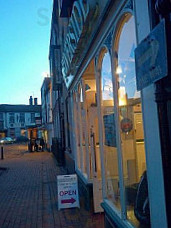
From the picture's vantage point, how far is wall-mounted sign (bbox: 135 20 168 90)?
1.68 meters

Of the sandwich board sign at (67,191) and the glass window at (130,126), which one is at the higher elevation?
the glass window at (130,126)

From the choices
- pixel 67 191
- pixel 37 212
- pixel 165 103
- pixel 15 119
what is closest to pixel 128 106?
pixel 165 103

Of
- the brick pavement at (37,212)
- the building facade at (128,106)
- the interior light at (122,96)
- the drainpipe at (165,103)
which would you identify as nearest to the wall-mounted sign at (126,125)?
the building facade at (128,106)

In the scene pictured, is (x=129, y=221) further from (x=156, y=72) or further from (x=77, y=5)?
(x=77, y=5)

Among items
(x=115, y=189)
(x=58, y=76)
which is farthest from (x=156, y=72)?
(x=58, y=76)

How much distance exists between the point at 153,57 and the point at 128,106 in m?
1.31

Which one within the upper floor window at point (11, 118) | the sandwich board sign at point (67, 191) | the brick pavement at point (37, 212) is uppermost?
the upper floor window at point (11, 118)

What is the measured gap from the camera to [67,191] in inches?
225

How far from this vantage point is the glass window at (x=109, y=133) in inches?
144

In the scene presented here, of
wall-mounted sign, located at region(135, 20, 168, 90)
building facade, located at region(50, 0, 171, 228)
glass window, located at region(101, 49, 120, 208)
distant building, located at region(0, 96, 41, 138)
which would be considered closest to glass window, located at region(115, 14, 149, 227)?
building facade, located at region(50, 0, 171, 228)

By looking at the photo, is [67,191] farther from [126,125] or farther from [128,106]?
[128,106]

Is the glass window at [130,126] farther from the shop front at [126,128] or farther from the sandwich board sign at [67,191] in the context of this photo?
the sandwich board sign at [67,191]

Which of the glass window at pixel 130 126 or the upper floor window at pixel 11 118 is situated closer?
the glass window at pixel 130 126

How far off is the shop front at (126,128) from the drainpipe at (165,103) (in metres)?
0.20
